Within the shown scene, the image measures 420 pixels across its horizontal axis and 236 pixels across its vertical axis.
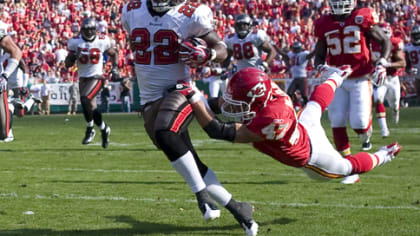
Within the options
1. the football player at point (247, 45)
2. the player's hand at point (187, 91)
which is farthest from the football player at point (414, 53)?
the player's hand at point (187, 91)

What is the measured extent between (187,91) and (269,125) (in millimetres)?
753

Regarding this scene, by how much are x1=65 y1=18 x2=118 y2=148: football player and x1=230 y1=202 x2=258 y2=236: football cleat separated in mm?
6265

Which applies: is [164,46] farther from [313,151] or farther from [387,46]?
[387,46]

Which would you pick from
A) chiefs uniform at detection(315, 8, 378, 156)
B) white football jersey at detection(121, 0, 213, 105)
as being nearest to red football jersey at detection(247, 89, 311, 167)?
white football jersey at detection(121, 0, 213, 105)

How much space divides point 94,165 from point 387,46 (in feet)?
11.6

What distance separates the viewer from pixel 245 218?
471cm

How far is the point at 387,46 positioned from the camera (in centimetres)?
743

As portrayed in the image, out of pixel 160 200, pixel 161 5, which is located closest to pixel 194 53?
pixel 161 5

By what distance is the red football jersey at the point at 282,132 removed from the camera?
4.47 metres

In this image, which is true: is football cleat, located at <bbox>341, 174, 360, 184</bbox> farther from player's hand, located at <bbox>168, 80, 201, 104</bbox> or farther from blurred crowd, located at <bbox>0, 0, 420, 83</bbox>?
blurred crowd, located at <bbox>0, 0, 420, 83</bbox>

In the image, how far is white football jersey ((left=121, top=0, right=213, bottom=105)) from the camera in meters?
5.47

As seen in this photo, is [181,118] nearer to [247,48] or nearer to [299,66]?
[247,48]

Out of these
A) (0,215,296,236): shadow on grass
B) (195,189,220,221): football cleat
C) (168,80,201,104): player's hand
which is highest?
(168,80,201,104): player's hand

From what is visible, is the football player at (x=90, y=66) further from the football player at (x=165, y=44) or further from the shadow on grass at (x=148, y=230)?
the shadow on grass at (x=148, y=230)
